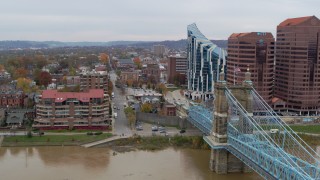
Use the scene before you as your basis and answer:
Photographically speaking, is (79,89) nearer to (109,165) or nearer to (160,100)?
(160,100)

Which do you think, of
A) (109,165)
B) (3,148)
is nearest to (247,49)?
(109,165)

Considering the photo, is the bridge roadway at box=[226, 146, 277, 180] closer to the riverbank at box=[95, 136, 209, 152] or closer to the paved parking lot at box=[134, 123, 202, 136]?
the riverbank at box=[95, 136, 209, 152]

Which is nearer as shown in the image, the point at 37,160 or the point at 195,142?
the point at 37,160

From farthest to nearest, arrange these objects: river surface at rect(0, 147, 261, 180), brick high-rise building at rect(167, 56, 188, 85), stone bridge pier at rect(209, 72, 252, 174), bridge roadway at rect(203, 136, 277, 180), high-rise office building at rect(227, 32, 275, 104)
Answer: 1. brick high-rise building at rect(167, 56, 188, 85)
2. high-rise office building at rect(227, 32, 275, 104)
3. stone bridge pier at rect(209, 72, 252, 174)
4. river surface at rect(0, 147, 261, 180)
5. bridge roadway at rect(203, 136, 277, 180)

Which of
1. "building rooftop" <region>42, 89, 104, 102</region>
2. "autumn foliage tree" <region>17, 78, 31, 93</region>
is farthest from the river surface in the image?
"autumn foliage tree" <region>17, 78, 31, 93</region>

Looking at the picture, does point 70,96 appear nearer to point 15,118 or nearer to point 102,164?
point 15,118

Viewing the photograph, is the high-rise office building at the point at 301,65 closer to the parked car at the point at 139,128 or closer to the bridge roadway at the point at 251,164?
the parked car at the point at 139,128

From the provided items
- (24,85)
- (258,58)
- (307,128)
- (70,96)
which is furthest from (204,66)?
(70,96)
